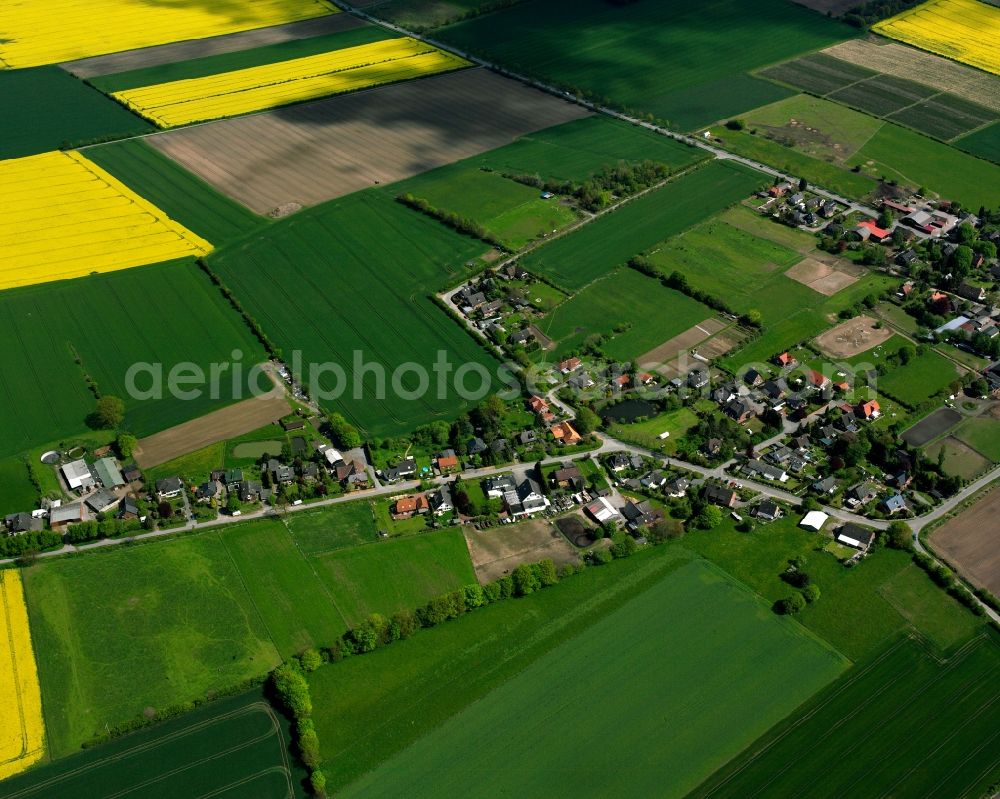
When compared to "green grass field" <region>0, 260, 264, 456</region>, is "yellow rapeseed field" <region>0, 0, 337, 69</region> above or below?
above

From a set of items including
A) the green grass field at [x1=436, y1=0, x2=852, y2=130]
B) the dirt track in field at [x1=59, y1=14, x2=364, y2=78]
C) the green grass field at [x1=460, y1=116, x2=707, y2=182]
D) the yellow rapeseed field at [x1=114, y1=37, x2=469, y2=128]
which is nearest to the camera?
the green grass field at [x1=460, y1=116, x2=707, y2=182]

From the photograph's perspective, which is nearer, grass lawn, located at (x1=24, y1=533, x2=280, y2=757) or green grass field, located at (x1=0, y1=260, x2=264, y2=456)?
grass lawn, located at (x1=24, y1=533, x2=280, y2=757)

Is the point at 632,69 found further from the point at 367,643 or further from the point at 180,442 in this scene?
the point at 367,643

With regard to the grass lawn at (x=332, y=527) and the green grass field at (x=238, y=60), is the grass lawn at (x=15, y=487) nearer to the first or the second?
the grass lawn at (x=332, y=527)

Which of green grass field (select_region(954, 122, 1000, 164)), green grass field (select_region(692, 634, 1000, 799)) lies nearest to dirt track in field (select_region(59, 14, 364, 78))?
green grass field (select_region(954, 122, 1000, 164))

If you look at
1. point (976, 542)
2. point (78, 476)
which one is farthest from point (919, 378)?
→ point (78, 476)

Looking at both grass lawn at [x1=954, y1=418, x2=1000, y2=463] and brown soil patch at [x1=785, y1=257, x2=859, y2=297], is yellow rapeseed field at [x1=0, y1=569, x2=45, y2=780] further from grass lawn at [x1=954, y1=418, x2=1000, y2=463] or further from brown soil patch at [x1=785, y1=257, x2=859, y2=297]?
brown soil patch at [x1=785, y1=257, x2=859, y2=297]
